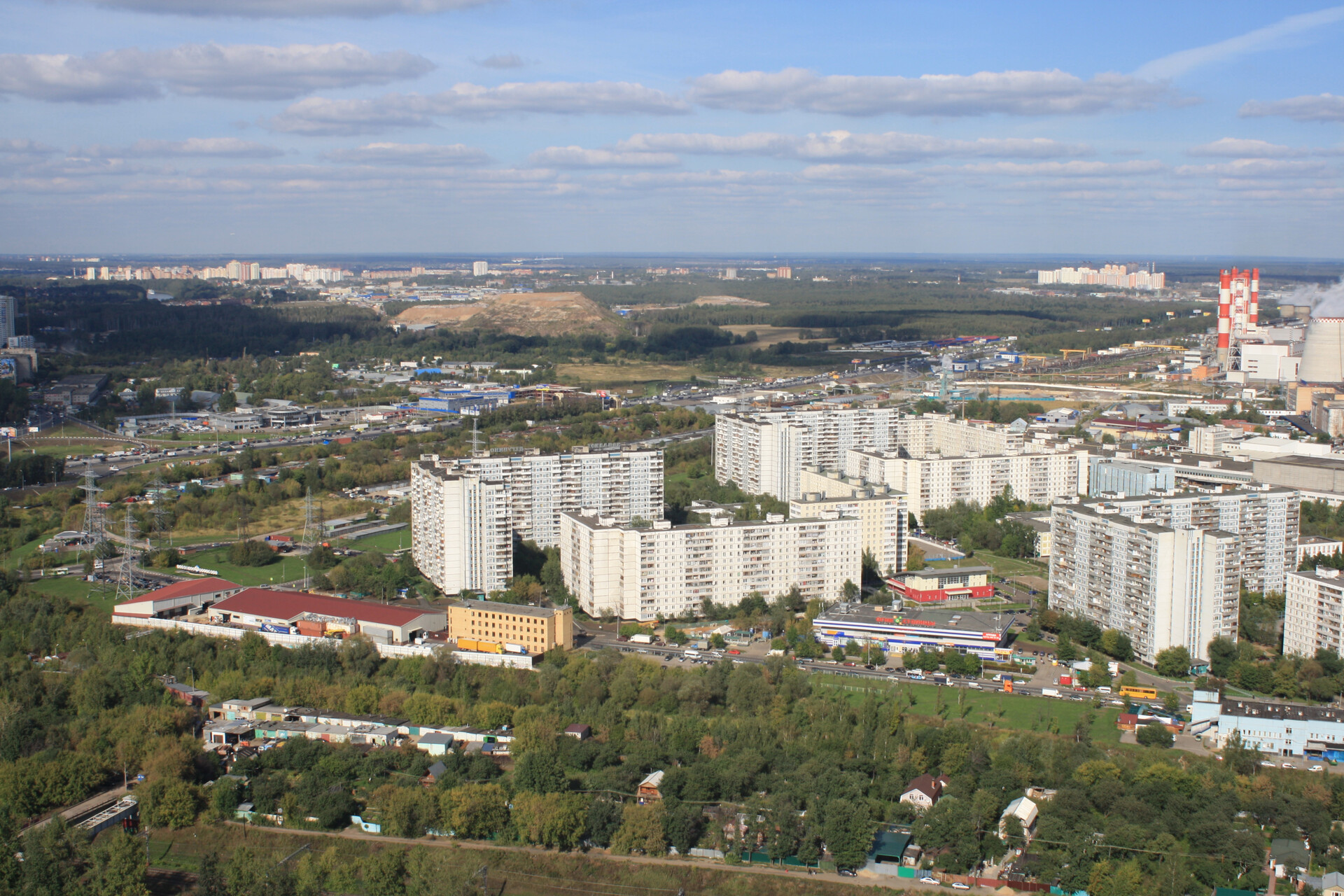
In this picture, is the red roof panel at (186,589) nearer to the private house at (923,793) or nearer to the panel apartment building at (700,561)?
the panel apartment building at (700,561)

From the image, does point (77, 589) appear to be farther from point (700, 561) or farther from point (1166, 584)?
point (1166, 584)

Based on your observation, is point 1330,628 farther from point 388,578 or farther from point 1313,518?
point 388,578

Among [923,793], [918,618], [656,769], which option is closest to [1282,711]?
[923,793]

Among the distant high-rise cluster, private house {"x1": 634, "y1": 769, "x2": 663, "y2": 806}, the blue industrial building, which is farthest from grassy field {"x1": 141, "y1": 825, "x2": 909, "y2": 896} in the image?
the distant high-rise cluster

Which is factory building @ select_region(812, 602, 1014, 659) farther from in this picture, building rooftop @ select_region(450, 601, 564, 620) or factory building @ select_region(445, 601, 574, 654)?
building rooftop @ select_region(450, 601, 564, 620)

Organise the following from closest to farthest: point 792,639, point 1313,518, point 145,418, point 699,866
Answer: point 699,866 < point 792,639 < point 1313,518 < point 145,418

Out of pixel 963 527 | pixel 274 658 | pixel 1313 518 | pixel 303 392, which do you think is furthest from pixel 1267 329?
pixel 274 658
